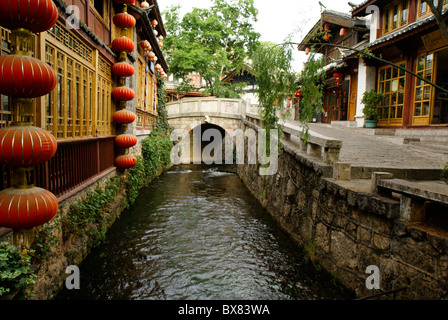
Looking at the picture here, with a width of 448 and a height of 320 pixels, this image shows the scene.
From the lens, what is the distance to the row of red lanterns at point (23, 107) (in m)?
2.84

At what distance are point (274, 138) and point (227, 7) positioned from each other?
19622mm

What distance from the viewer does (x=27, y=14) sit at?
2.88 metres

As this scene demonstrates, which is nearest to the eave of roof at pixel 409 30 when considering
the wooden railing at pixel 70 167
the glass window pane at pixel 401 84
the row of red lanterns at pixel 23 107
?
the glass window pane at pixel 401 84

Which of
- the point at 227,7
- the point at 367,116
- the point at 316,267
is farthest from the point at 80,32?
the point at 227,7

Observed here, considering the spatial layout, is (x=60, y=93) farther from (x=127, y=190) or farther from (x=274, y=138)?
(x=274, y=138)

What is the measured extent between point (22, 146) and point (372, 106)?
12.0 m

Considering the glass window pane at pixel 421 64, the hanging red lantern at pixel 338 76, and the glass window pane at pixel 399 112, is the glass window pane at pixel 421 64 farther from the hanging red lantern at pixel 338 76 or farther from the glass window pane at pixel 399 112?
the hanging red lantern at pixel 338 76

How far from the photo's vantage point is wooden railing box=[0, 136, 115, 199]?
4.08 meters

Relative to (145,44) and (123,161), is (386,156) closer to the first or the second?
(123,161)

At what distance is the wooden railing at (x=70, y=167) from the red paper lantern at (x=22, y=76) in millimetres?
958

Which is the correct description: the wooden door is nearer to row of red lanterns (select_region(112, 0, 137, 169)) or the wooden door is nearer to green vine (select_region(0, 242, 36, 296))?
row of red lanterns (select_region(112, 0, 137, 169))
